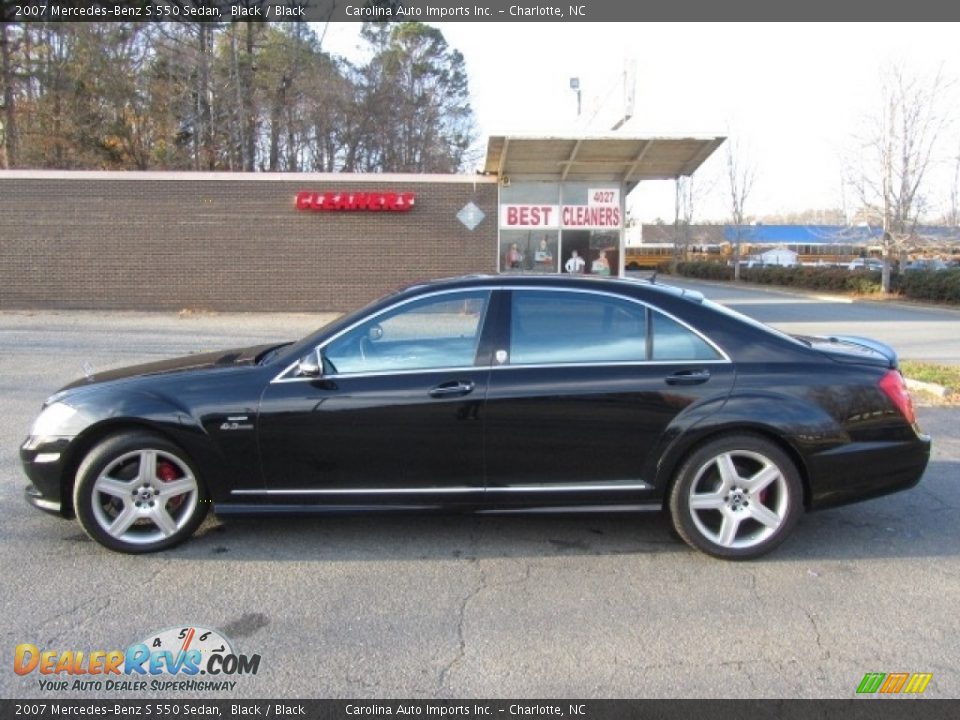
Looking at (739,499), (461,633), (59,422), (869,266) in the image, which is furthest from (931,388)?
(869,266)

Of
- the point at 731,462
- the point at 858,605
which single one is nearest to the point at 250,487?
the point at 731,462

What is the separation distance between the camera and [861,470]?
392 cm

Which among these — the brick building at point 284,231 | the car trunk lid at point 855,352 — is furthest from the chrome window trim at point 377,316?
the brick building at point 284,231

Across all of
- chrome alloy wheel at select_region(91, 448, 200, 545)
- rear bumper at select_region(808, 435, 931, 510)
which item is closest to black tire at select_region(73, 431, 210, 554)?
chrome alloy wheel at select_region(91, 448, 200, 545)

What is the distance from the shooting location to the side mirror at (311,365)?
3.84m

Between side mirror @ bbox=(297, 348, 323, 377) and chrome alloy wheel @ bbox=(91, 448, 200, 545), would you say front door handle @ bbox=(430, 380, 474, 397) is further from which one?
chrome alloy wheel @ bbox=(91, 448, 200, 545)

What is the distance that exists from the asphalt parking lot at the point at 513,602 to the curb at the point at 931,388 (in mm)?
3604

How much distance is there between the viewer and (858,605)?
3424 millimetres

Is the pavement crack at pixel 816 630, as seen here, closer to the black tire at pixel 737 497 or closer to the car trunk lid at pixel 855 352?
the black tire at pixel 737 497

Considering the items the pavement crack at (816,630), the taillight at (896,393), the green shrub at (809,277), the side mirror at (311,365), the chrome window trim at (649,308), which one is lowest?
the pavement crack at (816,630)

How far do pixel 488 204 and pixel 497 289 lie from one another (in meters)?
13.7

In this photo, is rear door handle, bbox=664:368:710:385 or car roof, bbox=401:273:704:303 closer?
rear door handle, bbox=664:368:710:385

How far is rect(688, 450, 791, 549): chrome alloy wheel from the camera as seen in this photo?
3869 millimetres

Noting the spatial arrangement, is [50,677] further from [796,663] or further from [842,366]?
[842,366]
